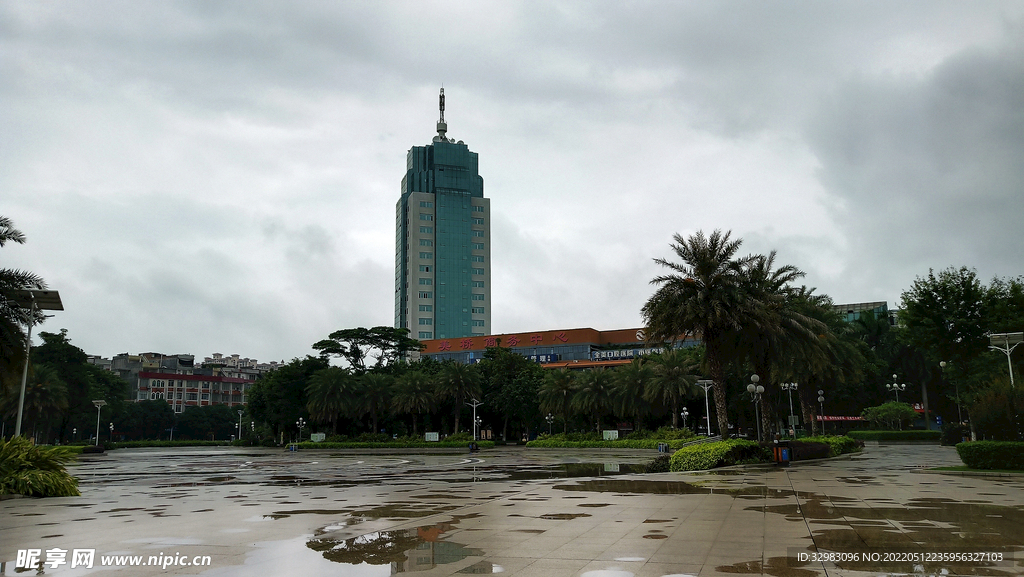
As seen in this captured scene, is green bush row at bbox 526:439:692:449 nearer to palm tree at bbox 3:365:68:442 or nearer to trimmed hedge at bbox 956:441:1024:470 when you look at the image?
trimmed hedge at bbox 956:441:1024:470

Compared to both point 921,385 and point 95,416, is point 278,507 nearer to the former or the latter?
point 921,385

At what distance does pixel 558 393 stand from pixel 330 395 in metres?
27.9

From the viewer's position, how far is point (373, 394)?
82500mm

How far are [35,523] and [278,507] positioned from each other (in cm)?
468

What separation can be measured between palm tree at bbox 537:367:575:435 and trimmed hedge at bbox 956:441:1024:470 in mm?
49480

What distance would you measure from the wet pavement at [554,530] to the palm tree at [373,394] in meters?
63.2

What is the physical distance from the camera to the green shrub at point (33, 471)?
1892cm

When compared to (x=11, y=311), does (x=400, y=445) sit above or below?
below

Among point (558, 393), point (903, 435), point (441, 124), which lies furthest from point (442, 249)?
point (903, 435)

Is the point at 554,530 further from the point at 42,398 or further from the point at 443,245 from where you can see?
the point at 443,245

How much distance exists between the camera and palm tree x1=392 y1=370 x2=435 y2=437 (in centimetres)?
7875

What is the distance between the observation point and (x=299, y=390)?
9244cm

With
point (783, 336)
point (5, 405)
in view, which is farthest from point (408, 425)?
point (783, 336)

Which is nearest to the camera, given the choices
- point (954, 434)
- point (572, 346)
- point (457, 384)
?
point (954, 434)
